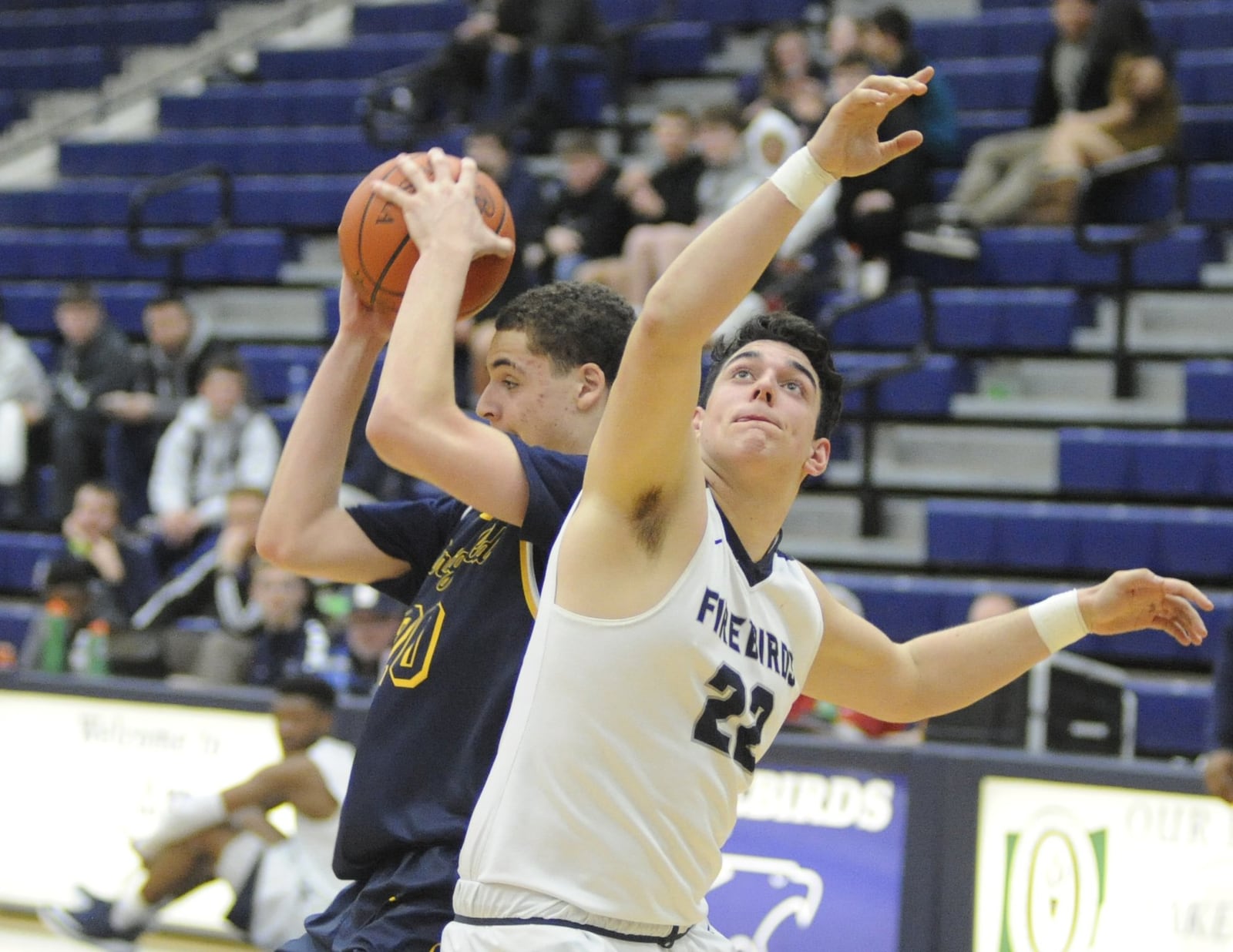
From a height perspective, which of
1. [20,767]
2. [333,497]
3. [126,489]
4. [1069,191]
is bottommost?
[333,497]

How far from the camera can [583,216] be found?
10422mm

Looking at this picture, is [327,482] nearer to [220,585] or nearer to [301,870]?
[301,870]

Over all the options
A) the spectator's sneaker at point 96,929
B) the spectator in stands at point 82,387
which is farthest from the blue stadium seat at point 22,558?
the spectator's sneaker at point 96,929

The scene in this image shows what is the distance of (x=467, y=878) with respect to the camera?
8.44 ft

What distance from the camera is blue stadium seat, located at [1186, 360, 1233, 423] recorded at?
8.82 meters

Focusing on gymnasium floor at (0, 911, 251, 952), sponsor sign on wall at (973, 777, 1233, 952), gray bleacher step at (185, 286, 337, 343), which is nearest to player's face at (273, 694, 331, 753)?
gymnasium floor at (0, 911, 251, 952)

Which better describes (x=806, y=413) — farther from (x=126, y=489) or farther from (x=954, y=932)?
(x=126, y=489)

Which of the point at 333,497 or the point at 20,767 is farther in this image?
the point at 20,767

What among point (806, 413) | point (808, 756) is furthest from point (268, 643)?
point (806, 413)

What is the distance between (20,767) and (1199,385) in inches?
230

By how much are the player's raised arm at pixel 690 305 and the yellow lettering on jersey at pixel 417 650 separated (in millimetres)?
537

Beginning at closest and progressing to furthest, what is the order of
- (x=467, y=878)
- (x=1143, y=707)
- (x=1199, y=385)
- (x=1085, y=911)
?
(x=467, y=878)
(x=1085, y=911)
(x=1143, y=707)
(x=1199, y=385)

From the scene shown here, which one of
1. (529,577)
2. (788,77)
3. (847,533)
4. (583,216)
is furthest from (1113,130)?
(529,577)

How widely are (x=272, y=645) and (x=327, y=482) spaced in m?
4.71
